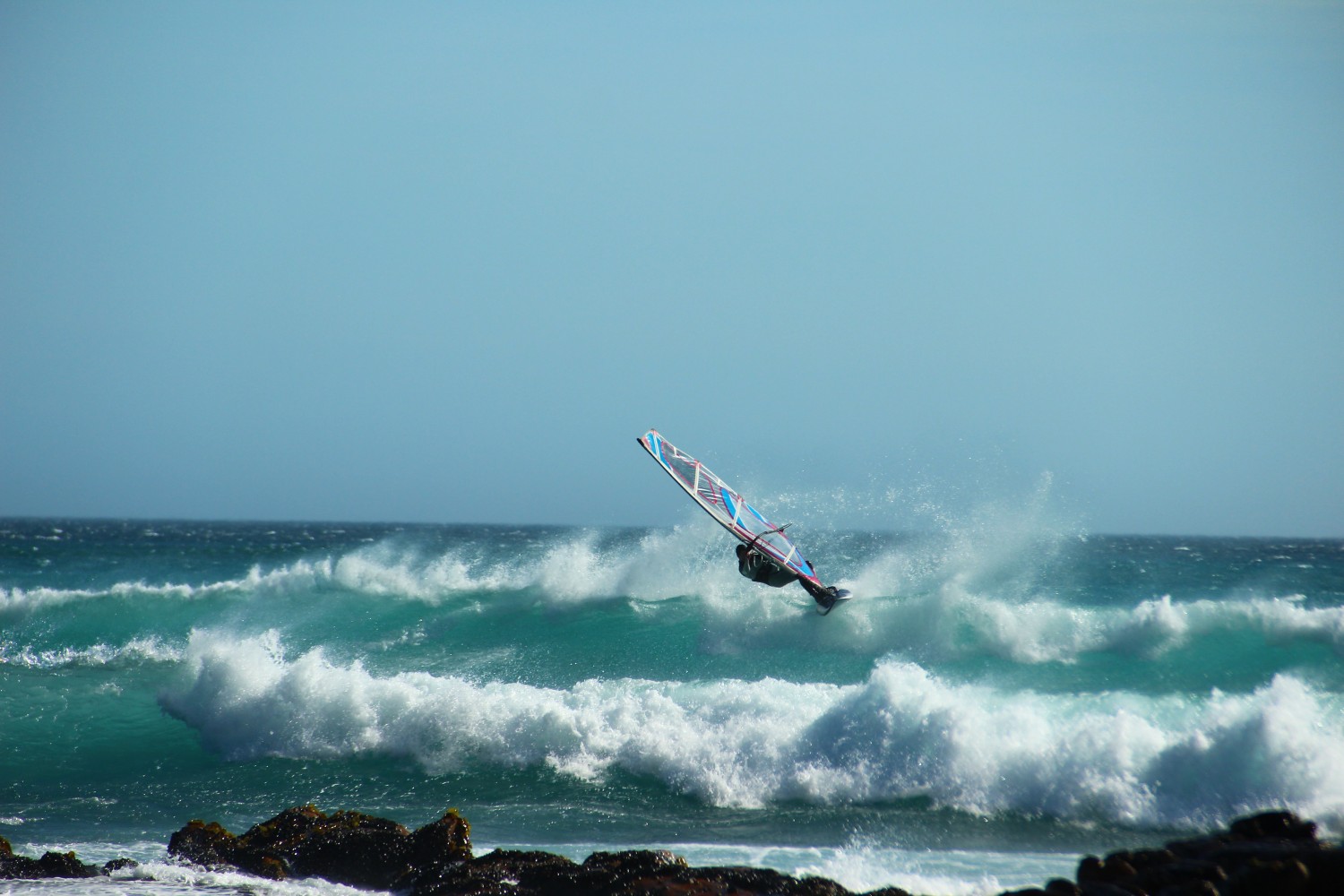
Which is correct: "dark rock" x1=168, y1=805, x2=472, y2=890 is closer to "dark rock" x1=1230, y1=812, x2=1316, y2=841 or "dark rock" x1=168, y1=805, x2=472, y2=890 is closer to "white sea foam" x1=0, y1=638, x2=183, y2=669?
"dark rock" x1=1230, y1=812, x2=1316, y2=841

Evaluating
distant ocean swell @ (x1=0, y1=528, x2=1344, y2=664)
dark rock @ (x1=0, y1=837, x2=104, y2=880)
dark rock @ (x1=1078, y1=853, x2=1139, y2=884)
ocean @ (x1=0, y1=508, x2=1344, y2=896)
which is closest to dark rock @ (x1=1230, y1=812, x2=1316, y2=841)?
dark rock @ (x1=1078, y1=853, x2=1139, y2=884)

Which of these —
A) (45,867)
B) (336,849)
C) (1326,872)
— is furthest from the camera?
(336,849)

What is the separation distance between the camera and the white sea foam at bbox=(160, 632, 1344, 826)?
11.4m

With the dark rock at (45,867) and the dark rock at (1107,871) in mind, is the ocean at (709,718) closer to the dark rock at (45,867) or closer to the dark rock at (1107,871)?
the dark rock at (45,867)

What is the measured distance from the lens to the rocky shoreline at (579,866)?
6.63m

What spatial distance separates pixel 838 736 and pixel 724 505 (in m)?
3.37

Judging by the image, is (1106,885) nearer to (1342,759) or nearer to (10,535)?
(1342,759)

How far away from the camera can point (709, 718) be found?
44.2 ft

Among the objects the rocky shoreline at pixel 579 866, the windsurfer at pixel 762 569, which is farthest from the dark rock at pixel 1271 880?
the windsurfer at pixel 762 569

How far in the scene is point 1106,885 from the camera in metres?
6.98

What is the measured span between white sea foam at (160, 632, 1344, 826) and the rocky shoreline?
9.84ft

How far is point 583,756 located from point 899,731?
163 inches

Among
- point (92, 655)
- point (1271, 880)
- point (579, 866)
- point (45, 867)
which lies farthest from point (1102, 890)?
point (92, 655)

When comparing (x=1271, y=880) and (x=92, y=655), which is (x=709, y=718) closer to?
(x=1271, y=880)
